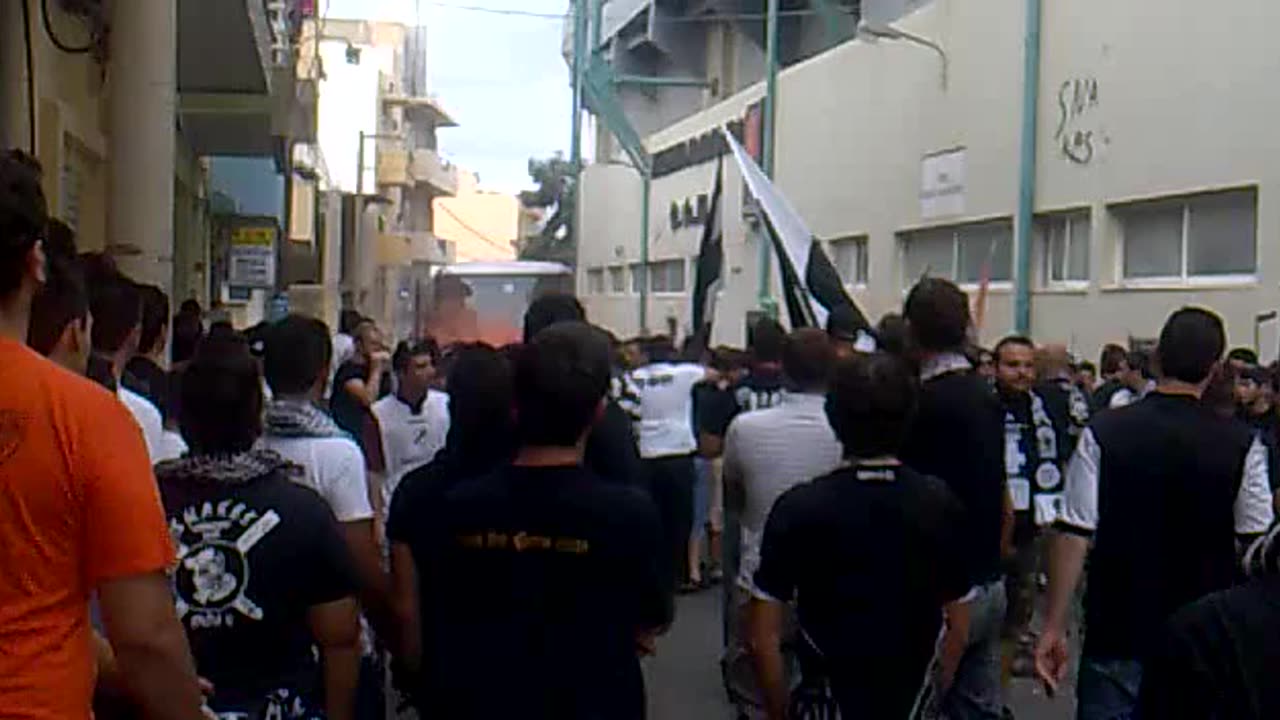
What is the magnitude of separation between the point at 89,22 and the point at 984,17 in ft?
44.1

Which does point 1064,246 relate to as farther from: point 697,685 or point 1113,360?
point 697,685

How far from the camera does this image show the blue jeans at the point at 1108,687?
21.9 feet

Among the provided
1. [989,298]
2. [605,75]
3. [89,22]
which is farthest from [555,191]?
[89,22]

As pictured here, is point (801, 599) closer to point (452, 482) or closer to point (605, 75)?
point (452, 482)

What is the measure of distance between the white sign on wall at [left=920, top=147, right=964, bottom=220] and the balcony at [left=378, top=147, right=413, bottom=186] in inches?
1830

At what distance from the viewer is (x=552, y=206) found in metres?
81.8

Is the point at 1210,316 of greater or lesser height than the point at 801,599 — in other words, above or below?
above

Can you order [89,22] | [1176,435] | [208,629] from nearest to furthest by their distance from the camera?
[208,629] → [1176,435] → [89,22]

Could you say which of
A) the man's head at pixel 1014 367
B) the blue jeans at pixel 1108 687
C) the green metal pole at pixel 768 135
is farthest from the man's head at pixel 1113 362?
the green metal pole at pixel 768 135

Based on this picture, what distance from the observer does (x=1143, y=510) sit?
6.67 m

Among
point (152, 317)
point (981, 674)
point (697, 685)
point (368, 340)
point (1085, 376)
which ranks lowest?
point (697, 685)

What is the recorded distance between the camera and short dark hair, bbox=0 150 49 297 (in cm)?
359

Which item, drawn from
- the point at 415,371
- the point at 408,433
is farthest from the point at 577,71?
the point at 408,433

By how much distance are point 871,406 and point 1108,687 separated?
1586 mm
